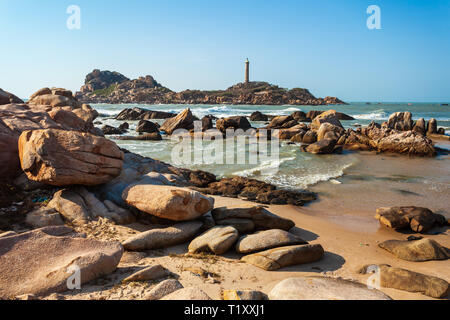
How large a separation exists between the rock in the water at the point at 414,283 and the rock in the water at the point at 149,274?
131 inches

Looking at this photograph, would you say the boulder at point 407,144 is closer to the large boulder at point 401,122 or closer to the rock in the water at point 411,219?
the large boulder at point 401,122

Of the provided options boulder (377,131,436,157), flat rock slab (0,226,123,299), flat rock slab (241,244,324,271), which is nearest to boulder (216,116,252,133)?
boulder (377,131,436,157)

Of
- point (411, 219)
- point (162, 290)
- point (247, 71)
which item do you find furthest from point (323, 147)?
point (247, 71)

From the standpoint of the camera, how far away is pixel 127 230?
623cm

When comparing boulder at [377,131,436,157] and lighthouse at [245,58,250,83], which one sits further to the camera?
lighthouse at [245,58,250,83]

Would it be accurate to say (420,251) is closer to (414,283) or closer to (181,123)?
(414,283)

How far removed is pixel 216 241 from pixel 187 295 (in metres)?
Answer: 2.09

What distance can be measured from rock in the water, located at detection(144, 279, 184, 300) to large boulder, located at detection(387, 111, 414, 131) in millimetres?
29770

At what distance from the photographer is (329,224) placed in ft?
24.7

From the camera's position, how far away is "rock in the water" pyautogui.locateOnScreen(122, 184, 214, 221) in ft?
19.9

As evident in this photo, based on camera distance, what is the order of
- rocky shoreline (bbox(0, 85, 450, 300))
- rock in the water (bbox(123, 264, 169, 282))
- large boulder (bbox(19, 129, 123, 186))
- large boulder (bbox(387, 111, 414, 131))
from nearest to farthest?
rocky shoreline (bbox(0, 85, 450, 300))
rock in the water (bbox(123, 264, 169, 282))
large boulder (bbox(19, 129, 123, 186))
large boulder (bbox(387, 111, 414, 131))

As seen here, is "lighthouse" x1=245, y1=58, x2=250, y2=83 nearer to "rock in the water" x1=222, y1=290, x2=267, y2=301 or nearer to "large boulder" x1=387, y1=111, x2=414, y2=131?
"large boulder" x1=387, y1=111, x2=414, y2=131

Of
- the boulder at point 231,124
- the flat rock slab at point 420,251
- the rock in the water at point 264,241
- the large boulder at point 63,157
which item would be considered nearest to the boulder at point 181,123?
the boulder at point 231,124
